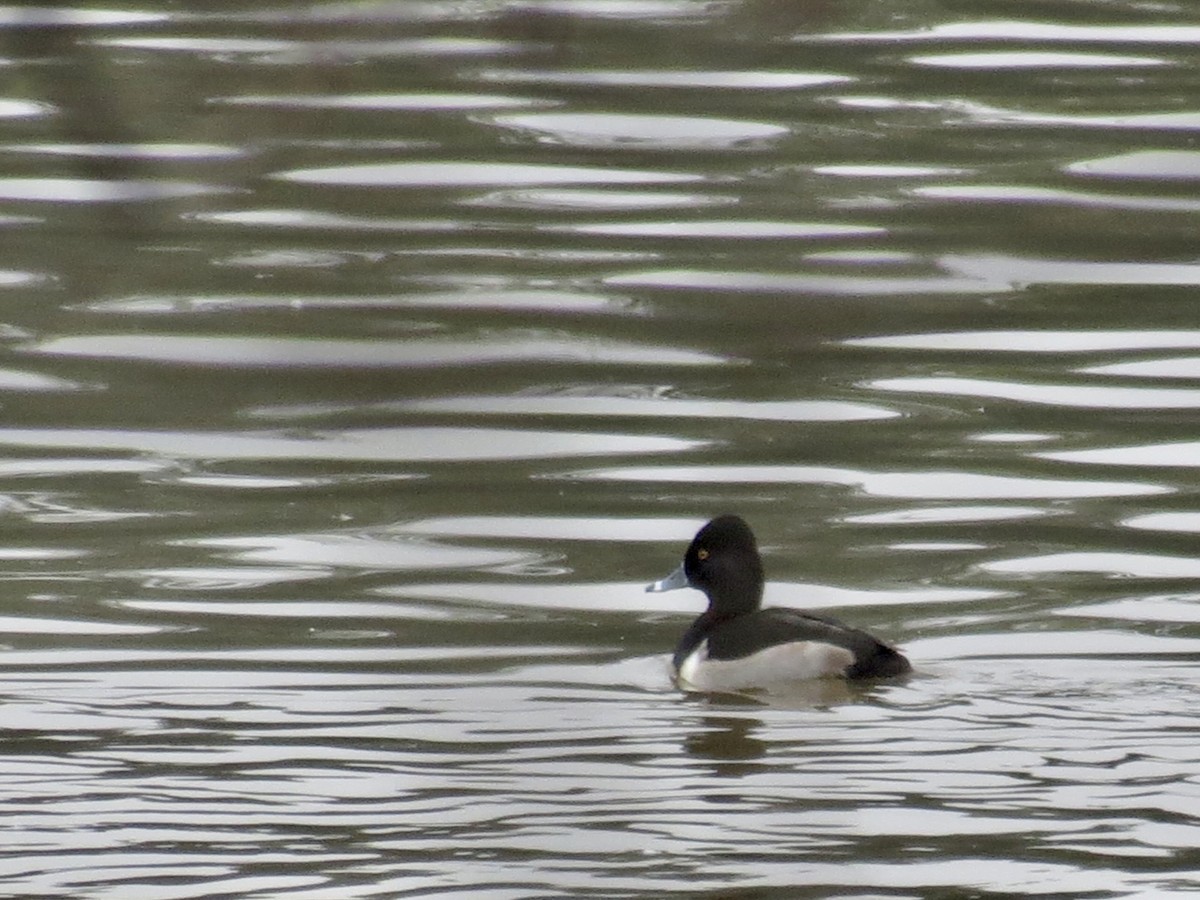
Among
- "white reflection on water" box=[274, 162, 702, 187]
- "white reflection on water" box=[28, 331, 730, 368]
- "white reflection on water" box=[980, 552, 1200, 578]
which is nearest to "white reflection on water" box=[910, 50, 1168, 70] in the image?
"white reflection on water" box=[980, 552, 1200, 578]

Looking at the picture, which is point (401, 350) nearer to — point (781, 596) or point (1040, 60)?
point (781, 596)

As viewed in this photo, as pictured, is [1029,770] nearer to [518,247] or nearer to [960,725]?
[960,725]

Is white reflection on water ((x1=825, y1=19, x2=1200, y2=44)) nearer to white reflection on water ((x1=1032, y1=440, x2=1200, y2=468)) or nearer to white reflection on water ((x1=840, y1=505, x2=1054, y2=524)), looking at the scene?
white reflection on water ((x1=1032, y1=440, x2=1200, y2=468))

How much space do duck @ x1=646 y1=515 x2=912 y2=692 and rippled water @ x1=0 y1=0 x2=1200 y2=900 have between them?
0.13 m

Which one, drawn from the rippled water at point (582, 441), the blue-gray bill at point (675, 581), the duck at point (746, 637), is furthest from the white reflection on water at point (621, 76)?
the blue-gray bill at point (675, 581)

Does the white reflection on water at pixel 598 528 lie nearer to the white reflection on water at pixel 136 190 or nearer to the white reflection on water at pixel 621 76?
the white reflection on water at pixel 621 76

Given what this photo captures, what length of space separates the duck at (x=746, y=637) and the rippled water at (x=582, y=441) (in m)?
0.13

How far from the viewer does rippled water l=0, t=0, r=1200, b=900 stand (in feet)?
6.71

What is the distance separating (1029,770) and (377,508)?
300 centimetres

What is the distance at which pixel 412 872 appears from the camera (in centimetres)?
518

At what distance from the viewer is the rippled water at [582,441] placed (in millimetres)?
2045

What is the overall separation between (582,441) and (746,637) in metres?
5.78

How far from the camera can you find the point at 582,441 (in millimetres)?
2334

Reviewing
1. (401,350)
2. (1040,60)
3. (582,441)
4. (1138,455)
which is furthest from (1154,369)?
(401,350)
